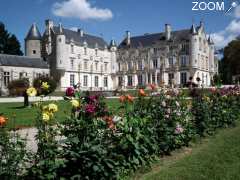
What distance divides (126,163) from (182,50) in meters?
57.0

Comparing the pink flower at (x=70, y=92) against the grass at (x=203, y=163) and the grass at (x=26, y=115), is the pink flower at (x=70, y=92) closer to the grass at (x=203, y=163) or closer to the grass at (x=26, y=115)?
the grass at (x=26, y=115)

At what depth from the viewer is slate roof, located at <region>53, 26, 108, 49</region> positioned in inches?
2300

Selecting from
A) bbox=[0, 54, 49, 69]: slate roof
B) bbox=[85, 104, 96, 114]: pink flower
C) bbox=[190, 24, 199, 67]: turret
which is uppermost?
bbox=[190, 24, 199, 67]: turret

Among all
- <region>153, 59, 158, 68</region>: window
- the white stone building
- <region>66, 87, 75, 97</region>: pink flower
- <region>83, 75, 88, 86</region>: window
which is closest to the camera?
<region>66, 87, 75, 97</region>: pink flower

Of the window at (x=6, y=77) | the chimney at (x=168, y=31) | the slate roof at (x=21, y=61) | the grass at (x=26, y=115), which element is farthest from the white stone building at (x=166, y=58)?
the grass at (x=26, y=115)

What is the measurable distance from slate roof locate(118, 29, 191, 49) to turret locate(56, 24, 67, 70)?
1545cm

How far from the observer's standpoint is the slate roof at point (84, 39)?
58.4 metres

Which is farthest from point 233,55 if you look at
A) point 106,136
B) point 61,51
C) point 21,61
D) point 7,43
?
point 106,136

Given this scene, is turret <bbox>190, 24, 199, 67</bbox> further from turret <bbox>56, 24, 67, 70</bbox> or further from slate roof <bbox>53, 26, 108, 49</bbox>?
turret <bbox>56, 24, 67, 70</bbox>

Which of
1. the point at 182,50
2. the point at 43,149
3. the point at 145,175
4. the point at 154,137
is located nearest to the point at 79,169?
the point at 43,149

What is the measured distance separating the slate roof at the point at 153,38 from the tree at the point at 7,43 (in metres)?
19.5

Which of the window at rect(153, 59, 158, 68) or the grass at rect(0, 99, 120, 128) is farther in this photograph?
the window at rect(153, 59, 158, 68)

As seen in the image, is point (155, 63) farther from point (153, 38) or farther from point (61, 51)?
point (61, 51)

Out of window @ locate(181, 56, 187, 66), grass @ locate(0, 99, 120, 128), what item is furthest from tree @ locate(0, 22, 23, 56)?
grass @ locate(0, 99, 120, 128)
